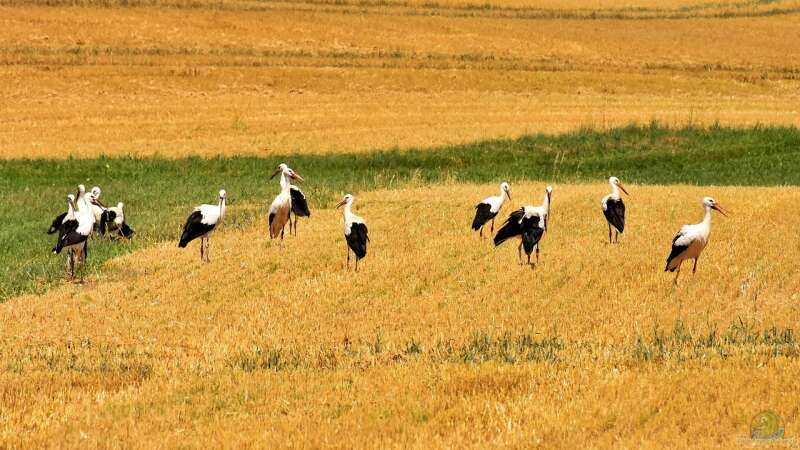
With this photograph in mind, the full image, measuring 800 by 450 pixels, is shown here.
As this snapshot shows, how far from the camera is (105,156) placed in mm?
40844

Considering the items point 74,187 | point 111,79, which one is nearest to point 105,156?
point 74,187

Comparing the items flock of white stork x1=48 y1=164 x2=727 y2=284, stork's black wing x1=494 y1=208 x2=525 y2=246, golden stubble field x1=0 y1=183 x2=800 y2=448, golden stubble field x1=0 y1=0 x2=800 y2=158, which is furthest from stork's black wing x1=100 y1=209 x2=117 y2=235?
golden stubble field x1=0 y1=0 x2=800 y2=158

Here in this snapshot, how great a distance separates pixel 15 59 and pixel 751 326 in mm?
49997

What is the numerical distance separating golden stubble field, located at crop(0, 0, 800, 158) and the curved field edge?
190 centimetres

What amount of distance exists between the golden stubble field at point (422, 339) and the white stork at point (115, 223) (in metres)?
2.26

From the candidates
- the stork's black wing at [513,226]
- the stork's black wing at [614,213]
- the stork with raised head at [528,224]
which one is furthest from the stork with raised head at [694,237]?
the stork's black wing at [513,226]

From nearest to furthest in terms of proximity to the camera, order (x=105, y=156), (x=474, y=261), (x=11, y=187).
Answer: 1. (x=474, y=261)
2. (x=11, y=187)
3. (x=105, y=156)

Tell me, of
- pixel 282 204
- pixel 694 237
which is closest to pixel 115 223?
pixel 282 204

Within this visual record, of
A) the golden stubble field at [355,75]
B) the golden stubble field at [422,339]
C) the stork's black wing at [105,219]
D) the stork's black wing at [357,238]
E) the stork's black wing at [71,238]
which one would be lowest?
the golden stubble field at [422,339]

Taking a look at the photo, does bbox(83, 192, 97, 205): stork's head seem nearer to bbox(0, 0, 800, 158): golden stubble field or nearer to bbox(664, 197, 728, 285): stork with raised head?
bbox(664, 197, 728, 285): stork with raised head

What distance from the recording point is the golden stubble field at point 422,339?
10484mm

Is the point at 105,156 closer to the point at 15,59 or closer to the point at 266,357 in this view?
the point at 15,59

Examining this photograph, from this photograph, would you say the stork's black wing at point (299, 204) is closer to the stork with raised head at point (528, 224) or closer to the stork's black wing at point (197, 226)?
the stork's black wing at point (197, 226)

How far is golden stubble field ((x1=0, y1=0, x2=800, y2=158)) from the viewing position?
151 ft
